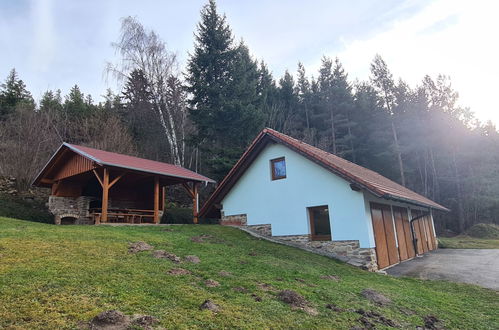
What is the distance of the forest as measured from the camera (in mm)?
21250

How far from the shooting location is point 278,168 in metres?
13.0

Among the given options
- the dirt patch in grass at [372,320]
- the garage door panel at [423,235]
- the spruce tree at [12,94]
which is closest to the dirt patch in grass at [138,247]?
the dirt patch in grass at [372,320]

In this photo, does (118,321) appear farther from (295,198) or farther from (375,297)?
(295,198)

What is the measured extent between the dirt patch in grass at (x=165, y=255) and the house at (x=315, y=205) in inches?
236

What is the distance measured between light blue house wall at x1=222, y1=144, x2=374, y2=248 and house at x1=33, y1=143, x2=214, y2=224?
3721 millimetres

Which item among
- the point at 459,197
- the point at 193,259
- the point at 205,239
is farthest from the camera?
the point at 459,197

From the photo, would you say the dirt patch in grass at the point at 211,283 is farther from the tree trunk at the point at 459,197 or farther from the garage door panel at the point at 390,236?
the tree trunk at the point at 459,197

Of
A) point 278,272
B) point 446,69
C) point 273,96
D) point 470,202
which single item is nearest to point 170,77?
point 273,96

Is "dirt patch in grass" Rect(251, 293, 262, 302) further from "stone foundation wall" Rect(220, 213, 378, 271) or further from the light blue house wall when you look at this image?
the light blue house wall

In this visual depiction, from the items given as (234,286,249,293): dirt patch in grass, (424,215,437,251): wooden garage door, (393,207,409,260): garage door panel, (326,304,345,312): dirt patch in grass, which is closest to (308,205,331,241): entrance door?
(393,207,409,260): garage door panel

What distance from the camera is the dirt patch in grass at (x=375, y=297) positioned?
A: 19.0 ft

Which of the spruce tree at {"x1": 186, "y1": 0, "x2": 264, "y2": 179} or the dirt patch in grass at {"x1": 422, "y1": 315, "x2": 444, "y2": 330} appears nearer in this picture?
the dirt patch in grass at {"x1": 422, "y1": 315, "x2": 444, "y2": 330}

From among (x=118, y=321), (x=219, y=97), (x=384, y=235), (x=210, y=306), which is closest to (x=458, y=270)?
(x=384, y=235)

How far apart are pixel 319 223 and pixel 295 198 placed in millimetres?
1559
